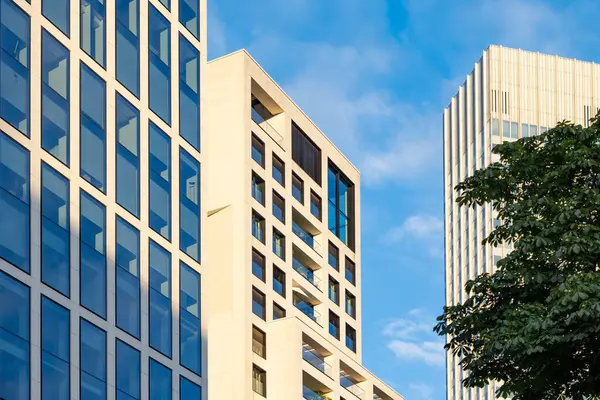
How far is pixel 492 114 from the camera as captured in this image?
148 m

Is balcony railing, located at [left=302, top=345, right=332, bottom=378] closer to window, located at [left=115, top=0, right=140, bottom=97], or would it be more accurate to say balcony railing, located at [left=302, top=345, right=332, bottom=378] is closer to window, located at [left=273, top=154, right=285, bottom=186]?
window, located at [left=273, top=154, right=285, bottom=186]

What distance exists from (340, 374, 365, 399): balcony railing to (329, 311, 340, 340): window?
9.54 ft

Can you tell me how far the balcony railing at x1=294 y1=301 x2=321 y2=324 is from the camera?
85812mm

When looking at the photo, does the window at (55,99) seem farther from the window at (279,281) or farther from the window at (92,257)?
the window at (279,281)

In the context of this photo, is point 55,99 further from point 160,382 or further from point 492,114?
point 492,114

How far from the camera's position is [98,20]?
4819 centimetres

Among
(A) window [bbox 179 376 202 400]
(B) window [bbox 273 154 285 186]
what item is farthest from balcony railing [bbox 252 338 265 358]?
(A) window [bbox 179 376 202 400]

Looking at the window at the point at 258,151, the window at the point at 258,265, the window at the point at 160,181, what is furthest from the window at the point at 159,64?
the window at the point at 258,151

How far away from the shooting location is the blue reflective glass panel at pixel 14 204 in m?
40.8

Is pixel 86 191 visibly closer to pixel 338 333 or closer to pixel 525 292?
pixel 525 292

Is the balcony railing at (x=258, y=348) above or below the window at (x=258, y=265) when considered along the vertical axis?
below

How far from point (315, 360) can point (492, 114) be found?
70.9 meters

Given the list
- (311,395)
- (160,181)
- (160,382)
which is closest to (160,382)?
(160,382)

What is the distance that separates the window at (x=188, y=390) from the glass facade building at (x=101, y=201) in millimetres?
71
